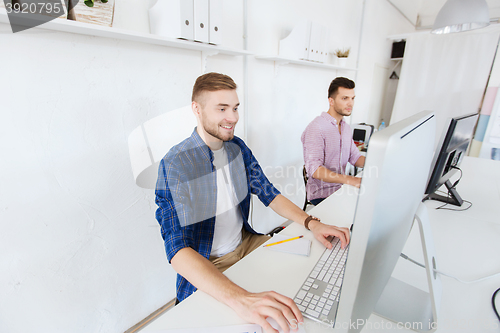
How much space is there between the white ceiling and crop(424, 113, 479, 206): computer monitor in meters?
3.71

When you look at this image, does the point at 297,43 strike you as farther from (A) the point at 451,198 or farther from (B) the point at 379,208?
(B) the point at 379,208

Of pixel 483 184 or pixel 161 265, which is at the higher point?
pixel 483 184

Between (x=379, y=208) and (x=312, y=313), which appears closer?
(x=379, y=208)

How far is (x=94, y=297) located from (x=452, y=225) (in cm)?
192

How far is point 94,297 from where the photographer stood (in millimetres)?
1371

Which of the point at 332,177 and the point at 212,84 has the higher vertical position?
the point at 212,84

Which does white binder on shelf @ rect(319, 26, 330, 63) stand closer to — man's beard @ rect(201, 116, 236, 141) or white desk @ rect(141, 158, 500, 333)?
white desk @ rect(141, 158, 500, 333)

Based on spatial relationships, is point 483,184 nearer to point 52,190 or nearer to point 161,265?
point 161,265

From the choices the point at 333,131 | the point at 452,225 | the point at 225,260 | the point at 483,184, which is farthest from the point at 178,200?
the point at 483,184

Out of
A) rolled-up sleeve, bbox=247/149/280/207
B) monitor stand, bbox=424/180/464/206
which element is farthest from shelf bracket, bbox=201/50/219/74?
monitor stand, bbox=424/180/464/206

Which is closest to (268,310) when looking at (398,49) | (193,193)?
(193,193)

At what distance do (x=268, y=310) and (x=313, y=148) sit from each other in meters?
1.46

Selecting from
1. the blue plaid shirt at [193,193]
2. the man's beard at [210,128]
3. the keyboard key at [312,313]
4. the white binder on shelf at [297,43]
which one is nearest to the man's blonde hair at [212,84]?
the man's beard at [210,128]

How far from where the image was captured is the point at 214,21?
1.37m
